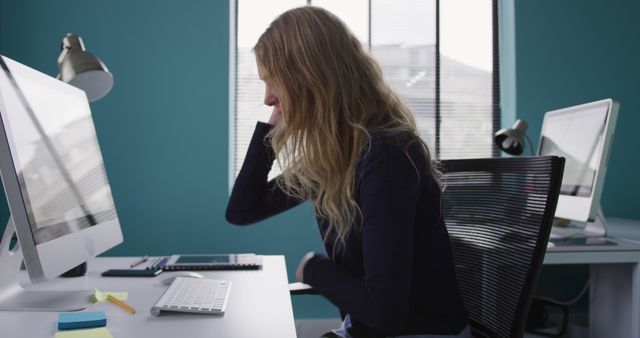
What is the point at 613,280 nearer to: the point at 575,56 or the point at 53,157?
the point at 575,56

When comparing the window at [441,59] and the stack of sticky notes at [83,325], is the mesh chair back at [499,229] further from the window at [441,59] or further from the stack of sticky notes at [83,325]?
the window at [441,59]

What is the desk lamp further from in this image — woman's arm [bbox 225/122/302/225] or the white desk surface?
the white desk surface

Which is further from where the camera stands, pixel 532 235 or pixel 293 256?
pixel 293 256

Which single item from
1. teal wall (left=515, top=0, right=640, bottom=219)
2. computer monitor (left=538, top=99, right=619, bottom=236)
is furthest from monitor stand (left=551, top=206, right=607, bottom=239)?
teal wall (left=515, top=0, right=640, bottom=219)

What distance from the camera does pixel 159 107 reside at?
2.76 metres

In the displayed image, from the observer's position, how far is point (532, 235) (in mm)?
1039

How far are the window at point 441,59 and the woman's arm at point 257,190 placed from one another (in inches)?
69.9

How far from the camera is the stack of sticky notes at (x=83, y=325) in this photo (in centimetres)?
78

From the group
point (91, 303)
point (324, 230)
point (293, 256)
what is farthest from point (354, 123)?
point (293, 256)

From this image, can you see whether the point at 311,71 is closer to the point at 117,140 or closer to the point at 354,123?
the point at 354,123

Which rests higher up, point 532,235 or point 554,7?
point 554,7

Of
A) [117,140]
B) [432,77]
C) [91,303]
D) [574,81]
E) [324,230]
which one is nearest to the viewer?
[91,303]

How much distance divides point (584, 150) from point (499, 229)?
1.03m

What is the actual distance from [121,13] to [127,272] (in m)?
1.88
